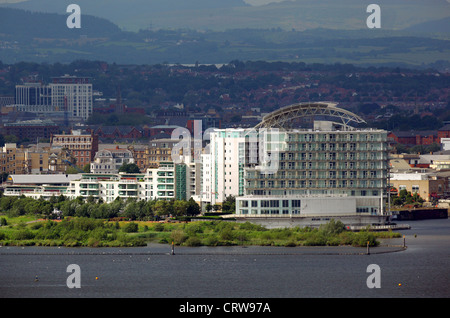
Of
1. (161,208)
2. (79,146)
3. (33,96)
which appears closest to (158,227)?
(161,208)

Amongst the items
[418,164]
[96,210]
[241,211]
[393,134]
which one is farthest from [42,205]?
[393,134]

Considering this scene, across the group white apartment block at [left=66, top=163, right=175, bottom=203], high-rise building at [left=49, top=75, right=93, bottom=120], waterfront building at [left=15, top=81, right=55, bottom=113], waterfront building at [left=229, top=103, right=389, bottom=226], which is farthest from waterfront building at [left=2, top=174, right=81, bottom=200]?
waterfront building at [left=15, top=81, right=55, bottom=113]

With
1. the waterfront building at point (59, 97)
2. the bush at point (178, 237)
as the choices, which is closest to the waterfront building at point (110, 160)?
the bush at point (178, 237)

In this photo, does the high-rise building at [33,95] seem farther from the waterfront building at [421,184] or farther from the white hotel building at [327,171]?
the white hotel building at [327,171]

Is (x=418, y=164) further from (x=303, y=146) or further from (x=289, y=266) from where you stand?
(x=289, y=266)

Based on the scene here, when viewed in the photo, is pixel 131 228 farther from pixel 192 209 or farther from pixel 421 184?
pixel 421 184

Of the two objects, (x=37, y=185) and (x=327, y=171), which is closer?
(x=327, y=171)
